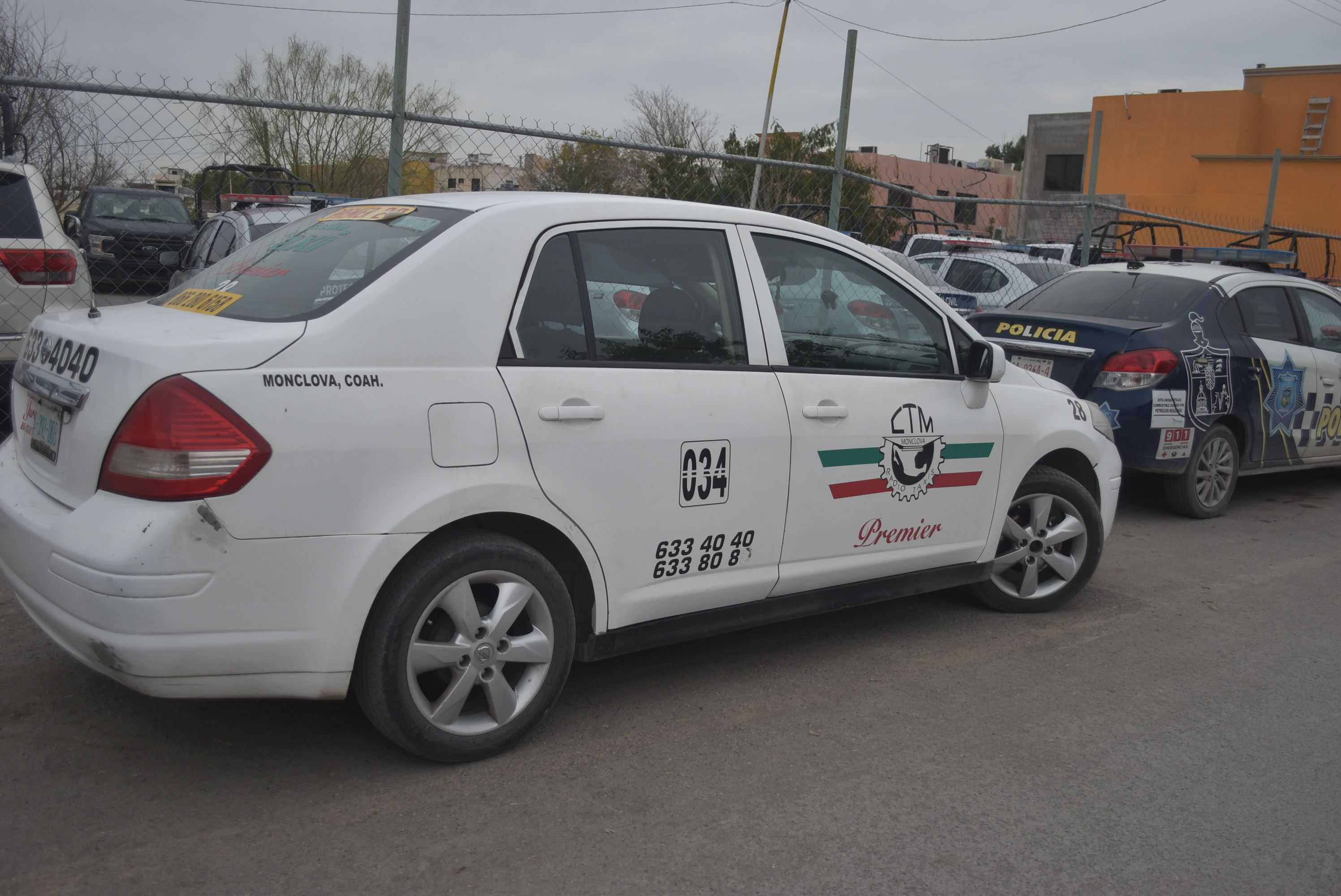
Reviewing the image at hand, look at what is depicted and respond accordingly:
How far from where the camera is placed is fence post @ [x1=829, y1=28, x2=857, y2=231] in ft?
27.0

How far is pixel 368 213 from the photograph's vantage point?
387 centimetres

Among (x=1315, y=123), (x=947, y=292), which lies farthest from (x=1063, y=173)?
(x=947, y=292)

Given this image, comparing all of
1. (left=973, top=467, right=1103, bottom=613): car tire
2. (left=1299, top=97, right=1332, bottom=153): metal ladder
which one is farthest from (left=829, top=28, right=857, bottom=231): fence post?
(left=1299, top=97, right=1332, bottom=153): metal ladder

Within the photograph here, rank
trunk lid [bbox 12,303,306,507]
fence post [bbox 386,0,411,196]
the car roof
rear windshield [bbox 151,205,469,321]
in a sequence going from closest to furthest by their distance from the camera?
trunk lid [bbox 12,303,306,507]
rear windshield [bbox 151,205,469,321]
fence post [bbox 386,0,411,196]
the car roof

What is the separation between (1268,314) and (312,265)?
264 inches

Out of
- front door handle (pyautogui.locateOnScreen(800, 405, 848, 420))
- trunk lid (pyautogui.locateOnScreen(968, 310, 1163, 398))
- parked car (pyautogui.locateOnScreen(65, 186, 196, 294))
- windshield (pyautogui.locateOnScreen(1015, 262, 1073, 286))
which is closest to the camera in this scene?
front door handle (pyautogui.locateOnScreen(800, 405, 848, 420))

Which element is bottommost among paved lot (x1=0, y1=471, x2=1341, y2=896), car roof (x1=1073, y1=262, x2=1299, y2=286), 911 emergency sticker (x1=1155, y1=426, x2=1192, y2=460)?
paved lot (x1=0, y1=471, x2=1341, y2=896)

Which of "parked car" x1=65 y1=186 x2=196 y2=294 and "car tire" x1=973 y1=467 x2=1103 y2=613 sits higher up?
"parked car" x1=65 y1=186 x2=196 y2=294

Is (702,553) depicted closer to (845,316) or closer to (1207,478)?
(845,316)

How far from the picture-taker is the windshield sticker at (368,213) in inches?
147

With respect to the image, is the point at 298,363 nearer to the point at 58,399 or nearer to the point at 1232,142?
the point at 58,399

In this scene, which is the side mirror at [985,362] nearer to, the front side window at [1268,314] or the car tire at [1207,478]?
the car tire at [1207,478]

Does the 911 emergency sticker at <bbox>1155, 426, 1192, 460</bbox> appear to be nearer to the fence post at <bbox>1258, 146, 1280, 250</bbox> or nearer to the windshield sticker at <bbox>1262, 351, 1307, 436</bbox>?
the windshield sticker at <bbox>1262, 351, 1307, 436</bbox>

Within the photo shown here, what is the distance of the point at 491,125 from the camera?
6.43 m
